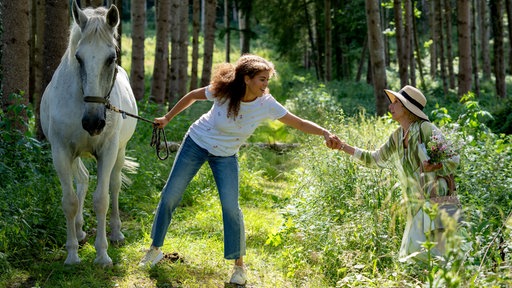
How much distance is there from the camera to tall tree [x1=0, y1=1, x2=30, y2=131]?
867 centimetres

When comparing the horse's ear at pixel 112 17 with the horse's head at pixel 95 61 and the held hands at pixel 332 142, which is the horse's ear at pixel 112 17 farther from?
the held hands at pixel 332 142

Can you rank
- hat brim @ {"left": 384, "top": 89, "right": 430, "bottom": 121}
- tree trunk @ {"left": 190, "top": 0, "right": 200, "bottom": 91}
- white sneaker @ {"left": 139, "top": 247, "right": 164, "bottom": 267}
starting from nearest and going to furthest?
hat brim @ {"left": 384, "top": 89, "right": 430, "bottom": 121}
white sneaker @ {"left": 139, "top": 247, "right": 164, "bottom": 267}
tree trunk @ {"left": 190, "top": 0, "right": 200, "bottom": 91}

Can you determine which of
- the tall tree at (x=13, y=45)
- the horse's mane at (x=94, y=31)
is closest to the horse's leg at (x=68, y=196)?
the horse's mane at (x=94, y=31)

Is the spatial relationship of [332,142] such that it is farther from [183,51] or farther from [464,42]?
[183,51]

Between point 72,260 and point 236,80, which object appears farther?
point 72,260

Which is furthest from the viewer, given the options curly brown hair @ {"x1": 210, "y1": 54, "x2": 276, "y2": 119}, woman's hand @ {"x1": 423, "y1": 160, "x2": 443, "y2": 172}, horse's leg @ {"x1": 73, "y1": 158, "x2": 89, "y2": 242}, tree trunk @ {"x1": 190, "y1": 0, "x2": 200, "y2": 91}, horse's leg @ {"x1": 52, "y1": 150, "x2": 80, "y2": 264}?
tree trunk @ {"x1": 190, "y1": 0, "x2": 200, "y2": 91}

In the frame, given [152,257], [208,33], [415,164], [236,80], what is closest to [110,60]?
[236,80]

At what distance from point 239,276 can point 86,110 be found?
2.07 metres

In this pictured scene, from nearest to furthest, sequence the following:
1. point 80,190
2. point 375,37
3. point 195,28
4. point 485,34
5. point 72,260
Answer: point 72,260
point 80,190
point 375,37
point 195,28
point 485,34

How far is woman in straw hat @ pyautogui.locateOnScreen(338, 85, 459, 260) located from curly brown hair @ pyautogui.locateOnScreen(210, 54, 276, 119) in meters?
1.21

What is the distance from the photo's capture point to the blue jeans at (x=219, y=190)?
18.9 feet

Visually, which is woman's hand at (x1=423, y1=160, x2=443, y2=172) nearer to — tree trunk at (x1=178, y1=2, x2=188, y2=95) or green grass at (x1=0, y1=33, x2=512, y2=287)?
green grass at (x1=0, y1=33, x2=512, y2=287)

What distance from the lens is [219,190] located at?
579cm

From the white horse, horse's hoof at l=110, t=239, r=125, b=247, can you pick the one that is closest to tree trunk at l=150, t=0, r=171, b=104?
the white horse
